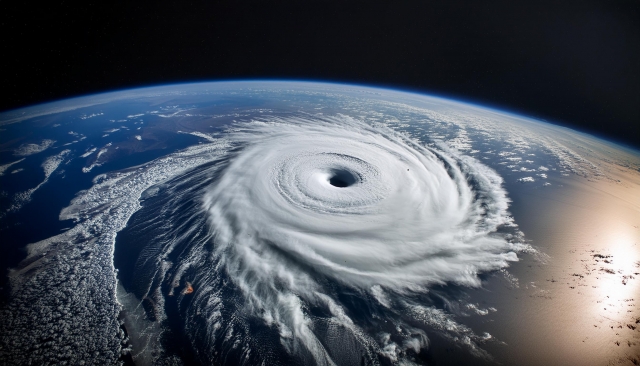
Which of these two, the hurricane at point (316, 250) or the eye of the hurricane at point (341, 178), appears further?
the eye of the hurricane at point (341, 178)

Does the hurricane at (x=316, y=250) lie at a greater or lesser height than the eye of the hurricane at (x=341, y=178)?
lesser

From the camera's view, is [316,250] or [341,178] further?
[341,178]

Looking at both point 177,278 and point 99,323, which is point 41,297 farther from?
point 177,278

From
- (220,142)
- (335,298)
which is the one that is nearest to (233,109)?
(220,142)

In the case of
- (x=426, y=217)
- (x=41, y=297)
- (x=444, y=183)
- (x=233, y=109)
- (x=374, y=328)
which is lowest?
(x=41, y=297)

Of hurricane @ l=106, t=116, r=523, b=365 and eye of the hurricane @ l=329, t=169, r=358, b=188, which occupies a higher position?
eye of the hurricane @ l=329, t=169, r=358, b=188
